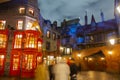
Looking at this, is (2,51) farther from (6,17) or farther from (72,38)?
(72,38)

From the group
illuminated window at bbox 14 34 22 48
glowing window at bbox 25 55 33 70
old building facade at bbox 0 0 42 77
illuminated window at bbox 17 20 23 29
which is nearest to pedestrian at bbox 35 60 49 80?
old building facade at bbox 0 0 42 77

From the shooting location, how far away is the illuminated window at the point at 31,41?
76.1ft

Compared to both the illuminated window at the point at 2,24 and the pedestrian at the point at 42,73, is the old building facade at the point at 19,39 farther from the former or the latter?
the pedestrian at the point at 42,73

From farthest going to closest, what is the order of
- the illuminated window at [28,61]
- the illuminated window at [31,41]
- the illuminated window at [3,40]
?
the illuminated window at [3,40] → the illuminated window at [31,41] → the illuminated window at [28,61]

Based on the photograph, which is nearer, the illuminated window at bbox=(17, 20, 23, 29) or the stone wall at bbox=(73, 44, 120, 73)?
the illuminated window at bbox=(17, 20, 23, 29)

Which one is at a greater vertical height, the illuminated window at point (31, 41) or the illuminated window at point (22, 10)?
the illuminated window at point (22, 10)

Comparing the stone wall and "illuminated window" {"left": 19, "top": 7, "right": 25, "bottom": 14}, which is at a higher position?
"illuminated window" {"left": 19, "top": 7, "right": 25, "bottom": 14}

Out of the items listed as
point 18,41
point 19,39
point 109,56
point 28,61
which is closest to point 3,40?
point 18,41

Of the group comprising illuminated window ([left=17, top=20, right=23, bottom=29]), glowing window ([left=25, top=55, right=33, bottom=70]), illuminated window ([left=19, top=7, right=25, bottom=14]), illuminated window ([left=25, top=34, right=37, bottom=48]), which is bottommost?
glowing window ([left=25, top=55, right=33, bottom=70])

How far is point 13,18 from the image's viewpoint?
82.5 ft

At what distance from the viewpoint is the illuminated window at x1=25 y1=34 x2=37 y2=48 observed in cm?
2320

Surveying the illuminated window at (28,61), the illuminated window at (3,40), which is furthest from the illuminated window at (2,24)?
the illuminated window at (28,61)

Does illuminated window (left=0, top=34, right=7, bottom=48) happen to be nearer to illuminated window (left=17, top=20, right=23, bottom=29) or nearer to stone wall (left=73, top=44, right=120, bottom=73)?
illuminated window (left=17, top=20, right=23, bottom=29)

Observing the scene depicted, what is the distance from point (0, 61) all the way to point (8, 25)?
5.56 metres
